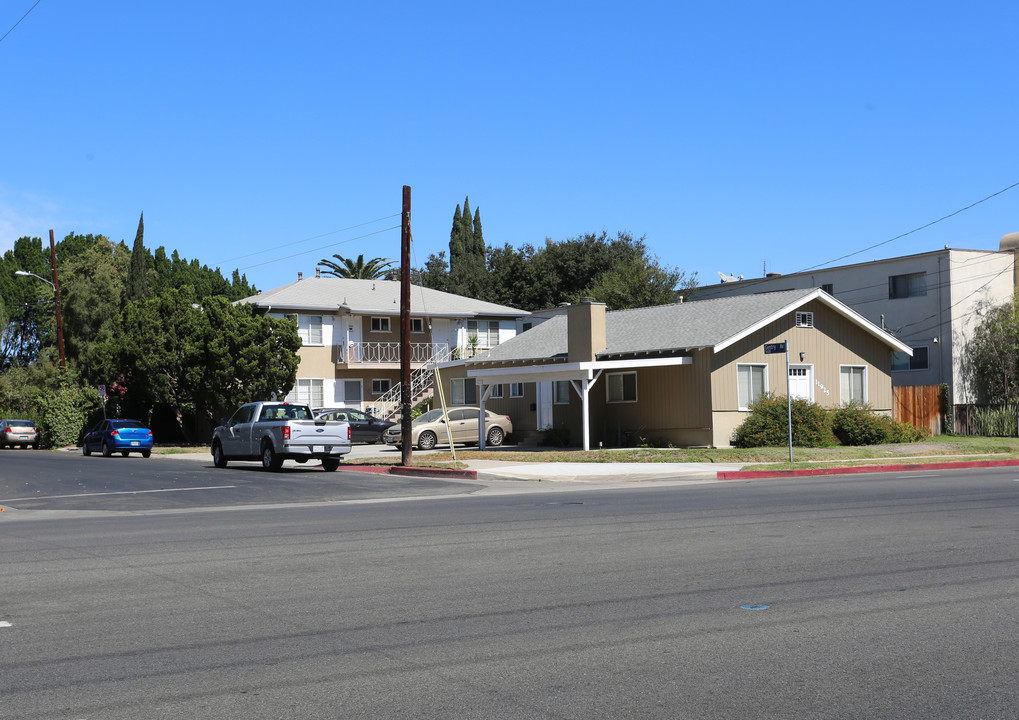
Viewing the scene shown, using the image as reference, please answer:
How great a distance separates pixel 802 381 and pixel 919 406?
719 cm

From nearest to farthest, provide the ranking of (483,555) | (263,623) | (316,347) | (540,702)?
(540,702), (263,623), (483,555), (316,347)

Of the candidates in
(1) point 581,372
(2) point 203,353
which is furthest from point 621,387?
(2) point 203,353

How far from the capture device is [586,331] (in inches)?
1378

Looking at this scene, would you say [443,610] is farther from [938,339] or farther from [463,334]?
[463,334]

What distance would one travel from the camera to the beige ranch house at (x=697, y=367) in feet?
111

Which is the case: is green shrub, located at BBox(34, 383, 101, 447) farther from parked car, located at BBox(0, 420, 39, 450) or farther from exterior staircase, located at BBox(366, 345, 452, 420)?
exterior staircase, located at BBox(366, 345, 452, 420)

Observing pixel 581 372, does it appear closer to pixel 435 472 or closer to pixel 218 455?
pixel 435 472

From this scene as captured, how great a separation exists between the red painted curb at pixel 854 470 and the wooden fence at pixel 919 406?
10397 millimetres

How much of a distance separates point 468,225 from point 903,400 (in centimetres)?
6641

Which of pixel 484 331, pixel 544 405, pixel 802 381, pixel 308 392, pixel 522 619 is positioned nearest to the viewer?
pixel 522 619

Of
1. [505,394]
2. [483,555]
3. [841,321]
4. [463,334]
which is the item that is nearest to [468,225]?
[463,334]

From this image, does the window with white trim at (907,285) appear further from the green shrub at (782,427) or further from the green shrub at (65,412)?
the green shrub at (65,412)

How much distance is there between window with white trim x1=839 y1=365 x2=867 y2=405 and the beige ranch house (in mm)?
36

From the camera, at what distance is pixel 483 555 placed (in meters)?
11.3
